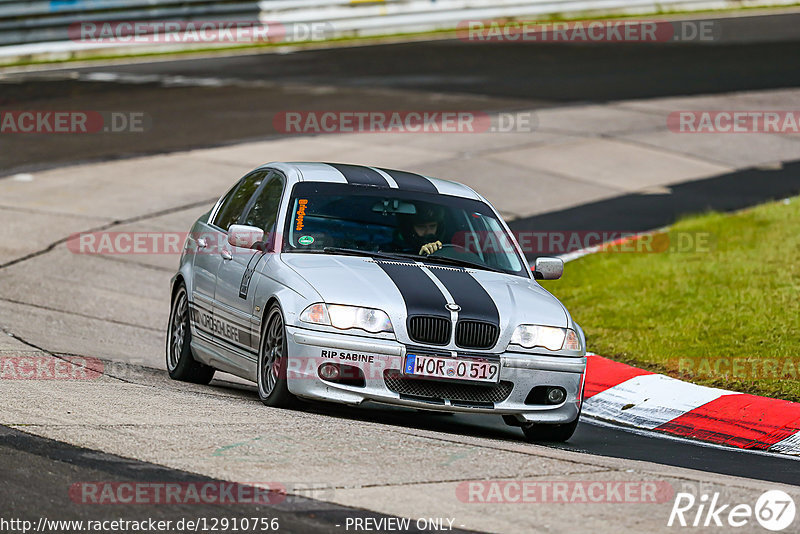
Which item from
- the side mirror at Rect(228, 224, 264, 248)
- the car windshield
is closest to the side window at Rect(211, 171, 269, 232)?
the car windshield

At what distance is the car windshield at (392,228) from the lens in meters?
8.49

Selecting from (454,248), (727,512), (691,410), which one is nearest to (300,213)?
(454,248)

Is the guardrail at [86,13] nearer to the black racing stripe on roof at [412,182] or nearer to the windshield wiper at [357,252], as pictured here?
the black racing stripe on roof at [412,182]

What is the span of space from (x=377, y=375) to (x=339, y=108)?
15.9m

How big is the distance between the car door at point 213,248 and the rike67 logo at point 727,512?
384 centimetres

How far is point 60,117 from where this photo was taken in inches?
848

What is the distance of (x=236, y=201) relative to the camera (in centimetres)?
960

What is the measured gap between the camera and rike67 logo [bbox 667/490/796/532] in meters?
5.47

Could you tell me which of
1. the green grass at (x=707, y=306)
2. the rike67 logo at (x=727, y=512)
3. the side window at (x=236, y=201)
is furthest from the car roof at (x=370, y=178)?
the rike67 logo at (x=727, y=512)

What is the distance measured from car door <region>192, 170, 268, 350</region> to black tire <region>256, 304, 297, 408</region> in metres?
0.69

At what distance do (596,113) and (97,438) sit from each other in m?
18.4

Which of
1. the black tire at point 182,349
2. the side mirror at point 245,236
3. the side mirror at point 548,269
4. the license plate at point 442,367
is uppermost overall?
the side mirror at point 245,236

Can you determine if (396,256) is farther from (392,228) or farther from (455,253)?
(455,253)

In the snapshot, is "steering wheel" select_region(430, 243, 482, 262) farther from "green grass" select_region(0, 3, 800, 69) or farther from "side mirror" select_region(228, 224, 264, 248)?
"green grass" select_region(0, 3, 800, 69)
